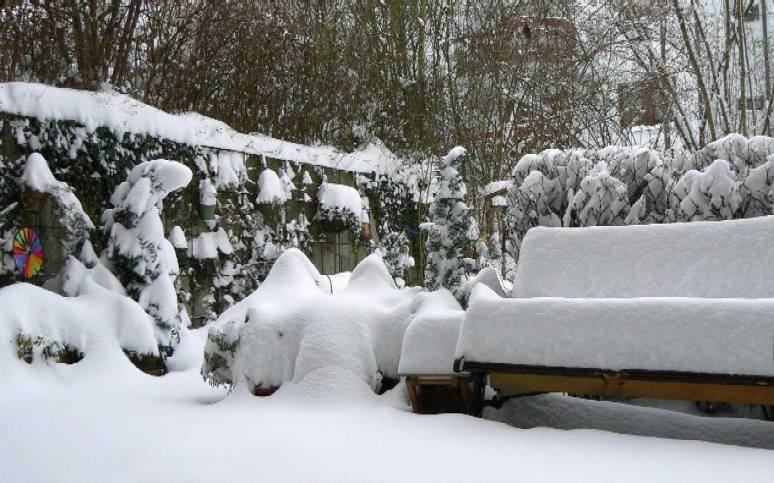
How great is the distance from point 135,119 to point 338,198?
9.86 ft

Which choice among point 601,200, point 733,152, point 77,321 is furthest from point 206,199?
point 733,152

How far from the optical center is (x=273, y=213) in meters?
8.12

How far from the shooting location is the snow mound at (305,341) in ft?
13.5

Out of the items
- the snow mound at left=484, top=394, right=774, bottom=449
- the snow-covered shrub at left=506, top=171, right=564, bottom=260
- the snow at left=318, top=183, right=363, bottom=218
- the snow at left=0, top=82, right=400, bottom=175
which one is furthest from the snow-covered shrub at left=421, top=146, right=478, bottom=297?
the snow at left=318, top=183, right=363, bottom=218

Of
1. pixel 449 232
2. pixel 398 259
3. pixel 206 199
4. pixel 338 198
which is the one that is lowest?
pixel 398 259

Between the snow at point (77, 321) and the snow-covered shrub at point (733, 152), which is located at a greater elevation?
the snow-covered shrub at point (733, 152)

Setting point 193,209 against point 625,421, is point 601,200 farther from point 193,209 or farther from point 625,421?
point 193,209

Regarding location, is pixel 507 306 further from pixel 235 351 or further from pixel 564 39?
pixel 564 39

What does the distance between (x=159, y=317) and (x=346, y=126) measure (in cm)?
560

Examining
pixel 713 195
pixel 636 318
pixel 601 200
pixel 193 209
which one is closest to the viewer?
pixel 636 318

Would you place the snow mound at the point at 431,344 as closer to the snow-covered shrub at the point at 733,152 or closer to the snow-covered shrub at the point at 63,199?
the snow-covered shrub at the point at 733,152

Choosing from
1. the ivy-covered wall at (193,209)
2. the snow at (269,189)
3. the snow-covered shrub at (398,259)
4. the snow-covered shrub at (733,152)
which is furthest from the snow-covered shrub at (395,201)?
the snow-covered shrub at (733,152)

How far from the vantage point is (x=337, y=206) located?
8812 millimetres

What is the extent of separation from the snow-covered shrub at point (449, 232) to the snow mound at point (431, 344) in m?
1.41
